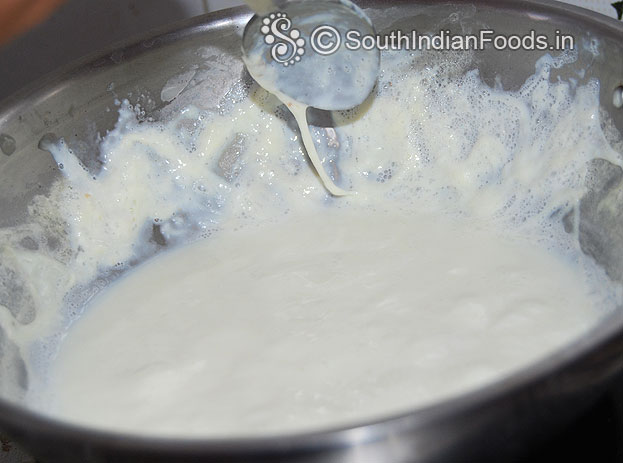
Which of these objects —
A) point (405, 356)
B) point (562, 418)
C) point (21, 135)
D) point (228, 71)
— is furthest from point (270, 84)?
point (562, 418)

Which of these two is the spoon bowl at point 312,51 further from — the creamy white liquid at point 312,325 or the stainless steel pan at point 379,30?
the creamy white liquid at point 312,325

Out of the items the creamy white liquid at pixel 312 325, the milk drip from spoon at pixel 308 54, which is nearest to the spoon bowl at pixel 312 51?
the milk drip from spoon at pixel 308 54

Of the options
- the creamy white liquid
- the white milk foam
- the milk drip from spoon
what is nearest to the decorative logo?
the milk drip from spoon

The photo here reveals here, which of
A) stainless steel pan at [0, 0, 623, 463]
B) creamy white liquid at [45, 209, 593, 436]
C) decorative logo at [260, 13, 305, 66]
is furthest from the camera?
decorative logo at [260, 13, 305, 66]

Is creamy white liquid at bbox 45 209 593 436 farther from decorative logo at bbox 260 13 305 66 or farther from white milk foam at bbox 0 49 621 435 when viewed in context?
decorative logo at bbox 260 13 305 66

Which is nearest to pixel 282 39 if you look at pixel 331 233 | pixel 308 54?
pixel 308 54

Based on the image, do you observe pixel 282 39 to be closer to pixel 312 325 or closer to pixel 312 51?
pixel 312 51
